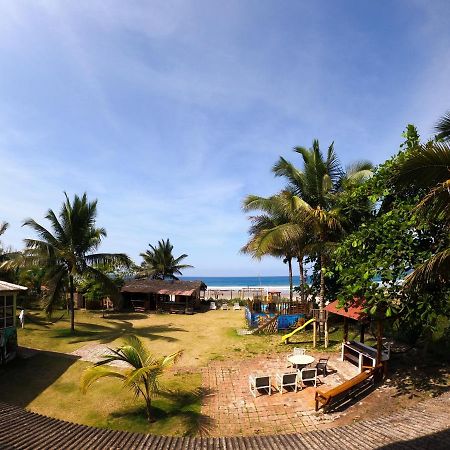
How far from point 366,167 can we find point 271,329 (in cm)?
1203

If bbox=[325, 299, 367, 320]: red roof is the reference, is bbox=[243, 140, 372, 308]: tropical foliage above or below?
above

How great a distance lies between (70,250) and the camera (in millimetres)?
20891

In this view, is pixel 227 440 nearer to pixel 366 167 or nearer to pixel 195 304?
pixel 366 167

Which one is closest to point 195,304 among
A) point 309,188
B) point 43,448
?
point 309,188

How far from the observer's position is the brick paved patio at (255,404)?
9.46 metres

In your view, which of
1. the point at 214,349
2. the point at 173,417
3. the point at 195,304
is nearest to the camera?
the point at 173,417

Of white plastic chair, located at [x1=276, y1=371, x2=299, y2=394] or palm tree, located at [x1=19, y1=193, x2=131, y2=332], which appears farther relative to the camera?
palm tree, located at [x1=19, y1=193, x2=131, y2=332]

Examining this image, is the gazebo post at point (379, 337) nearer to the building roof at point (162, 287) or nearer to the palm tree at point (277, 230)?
the palm tree at point (277, 230)

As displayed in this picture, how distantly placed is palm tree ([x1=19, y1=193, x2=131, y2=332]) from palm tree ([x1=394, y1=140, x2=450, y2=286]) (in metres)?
17.3

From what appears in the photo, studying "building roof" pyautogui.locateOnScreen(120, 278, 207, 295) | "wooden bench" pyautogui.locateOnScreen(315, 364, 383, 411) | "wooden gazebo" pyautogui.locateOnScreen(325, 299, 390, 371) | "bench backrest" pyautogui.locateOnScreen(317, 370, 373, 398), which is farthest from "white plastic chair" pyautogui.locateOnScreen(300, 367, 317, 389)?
"building roof" pyautogui.locateOnScreen(120, 278, 207, 295)

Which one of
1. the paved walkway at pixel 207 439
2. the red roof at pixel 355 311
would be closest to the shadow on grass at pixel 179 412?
the paved walkway at pixel 207 439

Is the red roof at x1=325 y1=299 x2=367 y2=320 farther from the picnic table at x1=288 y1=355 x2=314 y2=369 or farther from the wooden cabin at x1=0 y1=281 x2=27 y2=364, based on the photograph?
the wooden cabin at x1=0 y1=281 x2=27 y2=364

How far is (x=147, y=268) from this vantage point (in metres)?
44.2

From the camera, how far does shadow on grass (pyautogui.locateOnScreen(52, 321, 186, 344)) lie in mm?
19891
